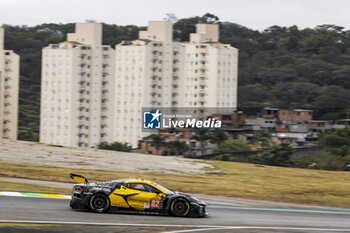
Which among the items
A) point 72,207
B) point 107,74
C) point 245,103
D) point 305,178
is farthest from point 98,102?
point 72,207

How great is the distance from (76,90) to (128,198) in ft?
230

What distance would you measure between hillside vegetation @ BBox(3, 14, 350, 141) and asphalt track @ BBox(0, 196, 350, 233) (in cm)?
6676

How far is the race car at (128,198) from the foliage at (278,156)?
112ft

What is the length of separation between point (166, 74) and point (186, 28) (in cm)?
5354

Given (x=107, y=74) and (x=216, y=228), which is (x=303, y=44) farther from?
(x=216, y=228)

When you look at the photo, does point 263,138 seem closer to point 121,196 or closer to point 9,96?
point 121,196

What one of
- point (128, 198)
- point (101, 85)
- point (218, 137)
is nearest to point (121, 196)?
point (128, 198)

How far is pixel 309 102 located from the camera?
10775 cm

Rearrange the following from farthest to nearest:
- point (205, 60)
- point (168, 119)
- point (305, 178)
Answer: point (205, 60) < point (168, 119) < point (305, 178)

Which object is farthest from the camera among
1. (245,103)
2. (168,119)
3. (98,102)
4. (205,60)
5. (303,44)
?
(303,44)

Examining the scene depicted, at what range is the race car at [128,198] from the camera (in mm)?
18344

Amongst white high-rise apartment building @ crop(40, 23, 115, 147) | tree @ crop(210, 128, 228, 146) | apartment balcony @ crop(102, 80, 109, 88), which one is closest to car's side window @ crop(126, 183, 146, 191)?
tree @ crop(210, 128, 228, 146)

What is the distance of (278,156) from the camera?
52.1 m

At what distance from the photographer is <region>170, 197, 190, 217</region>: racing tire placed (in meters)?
18.9
